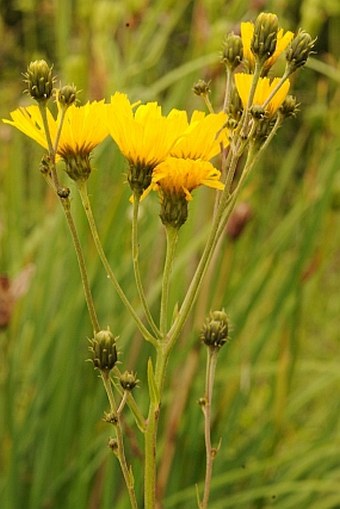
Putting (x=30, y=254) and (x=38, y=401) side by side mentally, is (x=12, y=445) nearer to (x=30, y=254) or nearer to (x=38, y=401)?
(x=38, y=401)

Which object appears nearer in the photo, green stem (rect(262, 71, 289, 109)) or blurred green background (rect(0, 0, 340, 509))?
green stem (rect(262, 71, 289, 109))

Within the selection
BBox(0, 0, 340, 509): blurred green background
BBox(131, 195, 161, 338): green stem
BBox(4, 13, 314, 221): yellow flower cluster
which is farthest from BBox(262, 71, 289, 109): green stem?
BBox(0, 0, 340, 509): blurred green background

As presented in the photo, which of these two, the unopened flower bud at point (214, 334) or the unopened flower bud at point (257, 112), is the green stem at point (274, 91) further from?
the unopened flower bud at point (214, 334)

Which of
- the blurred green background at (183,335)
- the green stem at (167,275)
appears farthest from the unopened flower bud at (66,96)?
the blurred green background at (183,335)

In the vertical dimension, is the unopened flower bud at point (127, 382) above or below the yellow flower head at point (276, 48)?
below

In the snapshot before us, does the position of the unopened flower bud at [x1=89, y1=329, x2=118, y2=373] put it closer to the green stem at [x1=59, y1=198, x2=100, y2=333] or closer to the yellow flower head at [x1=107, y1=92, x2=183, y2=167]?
the green stem at [x1=59, y1=198, x2=100, y2=333]

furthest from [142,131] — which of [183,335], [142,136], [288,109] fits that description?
[183,335]
